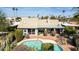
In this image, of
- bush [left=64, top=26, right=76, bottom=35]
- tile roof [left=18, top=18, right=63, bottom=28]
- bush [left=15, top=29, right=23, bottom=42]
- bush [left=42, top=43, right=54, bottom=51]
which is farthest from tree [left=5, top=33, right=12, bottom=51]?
bush [left=64, top=26, right=76, bottom=35]

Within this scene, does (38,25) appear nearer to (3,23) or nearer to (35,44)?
(35,44)

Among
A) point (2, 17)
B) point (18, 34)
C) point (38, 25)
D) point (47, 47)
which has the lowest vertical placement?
point (47, 47)

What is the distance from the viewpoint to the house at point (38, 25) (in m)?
3.46

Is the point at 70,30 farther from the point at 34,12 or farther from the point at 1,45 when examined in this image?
the point at 1,45

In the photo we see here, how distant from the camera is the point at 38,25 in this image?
11.5 ft

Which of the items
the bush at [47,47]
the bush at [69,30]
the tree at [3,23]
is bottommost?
the bush at [47,47]

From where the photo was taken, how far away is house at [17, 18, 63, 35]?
3.46 m

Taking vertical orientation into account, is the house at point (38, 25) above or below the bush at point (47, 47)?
above

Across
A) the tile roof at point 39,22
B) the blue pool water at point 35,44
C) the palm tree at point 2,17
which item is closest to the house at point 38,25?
the tile roof at point 39,22

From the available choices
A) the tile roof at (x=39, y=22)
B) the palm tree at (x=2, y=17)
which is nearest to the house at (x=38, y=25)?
the tile roof at (x=39, y=22)

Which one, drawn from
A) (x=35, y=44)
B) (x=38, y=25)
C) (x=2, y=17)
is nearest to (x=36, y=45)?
(x=35, y=44)

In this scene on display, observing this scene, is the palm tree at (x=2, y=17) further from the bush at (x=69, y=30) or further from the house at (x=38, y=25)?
the bush at (x=69, y=30)

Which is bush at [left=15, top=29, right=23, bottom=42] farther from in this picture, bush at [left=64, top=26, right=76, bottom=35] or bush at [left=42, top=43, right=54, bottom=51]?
bush at [left=64, top=26, right=76, bottom=35]
